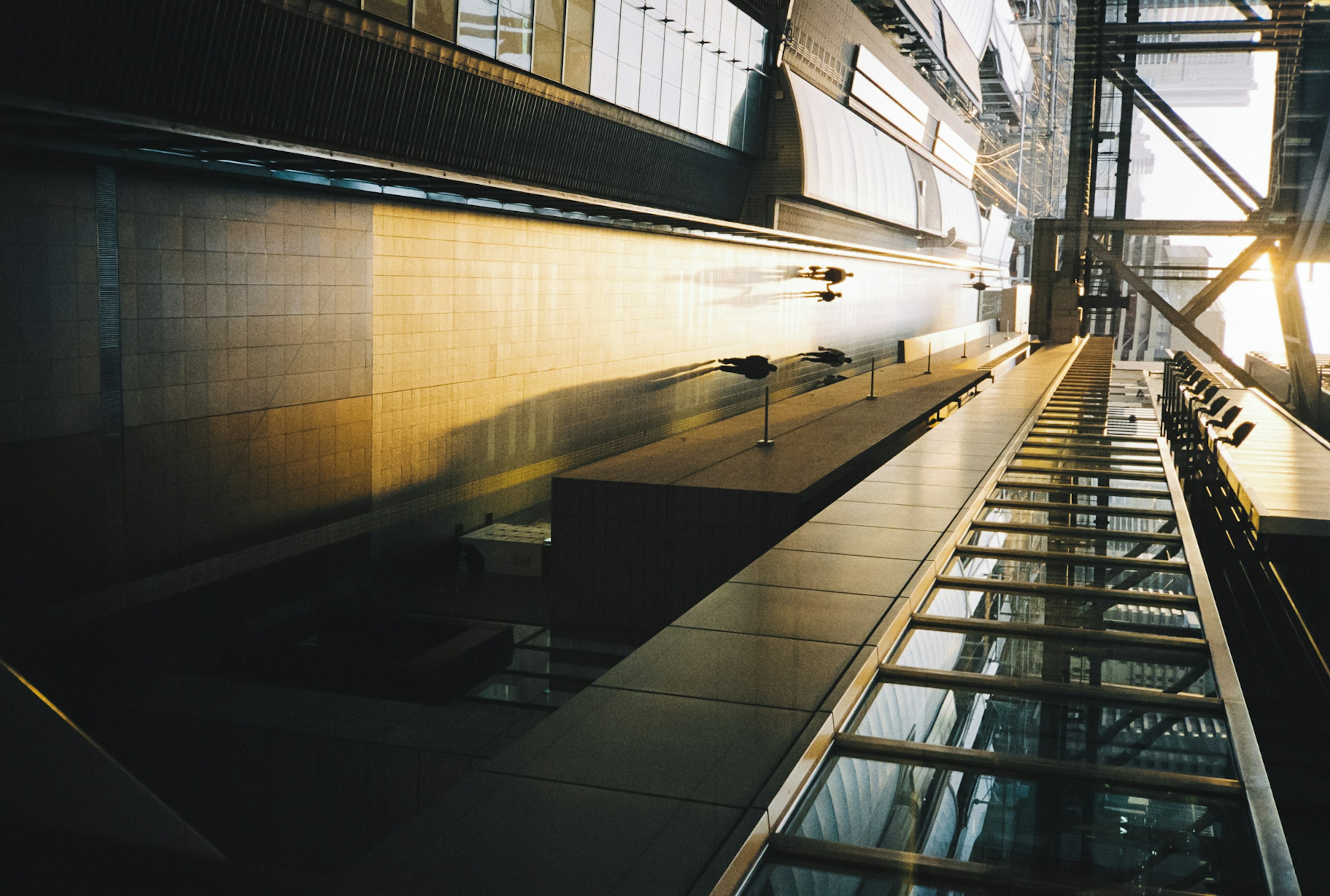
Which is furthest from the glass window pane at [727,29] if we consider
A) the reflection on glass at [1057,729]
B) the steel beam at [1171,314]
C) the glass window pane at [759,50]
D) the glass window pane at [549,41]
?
the reflection on glass at [1057,729]

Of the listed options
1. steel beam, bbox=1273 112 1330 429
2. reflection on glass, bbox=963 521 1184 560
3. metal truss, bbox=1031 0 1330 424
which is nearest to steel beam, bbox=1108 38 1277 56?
metal truss, bbox=1031 0 1330 424

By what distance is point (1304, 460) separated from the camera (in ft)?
25.7

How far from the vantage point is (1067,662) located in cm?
379

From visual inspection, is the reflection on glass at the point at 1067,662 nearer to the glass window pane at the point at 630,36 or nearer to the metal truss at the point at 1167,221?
the metal truss at the point at 1167,221

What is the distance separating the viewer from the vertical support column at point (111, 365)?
958cm

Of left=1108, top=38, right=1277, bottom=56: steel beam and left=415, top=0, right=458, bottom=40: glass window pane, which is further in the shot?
left=1108, top=38, right=1277, bottom=56: steel beam

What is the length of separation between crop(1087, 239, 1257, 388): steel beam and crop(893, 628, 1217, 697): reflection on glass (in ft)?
33.2

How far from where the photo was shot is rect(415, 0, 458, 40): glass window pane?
12.3 m

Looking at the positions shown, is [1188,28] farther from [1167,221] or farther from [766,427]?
[766,427]

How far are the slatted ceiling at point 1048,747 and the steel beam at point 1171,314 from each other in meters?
9.11

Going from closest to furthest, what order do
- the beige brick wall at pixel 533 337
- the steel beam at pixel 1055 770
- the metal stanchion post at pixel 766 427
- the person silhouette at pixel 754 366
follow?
the steel beam at pixel 1055 770 → the metal stanchion post at pixel 766 427 → the person silhouette at pixel 754 366 → the beige brick wall at pixel 533 337

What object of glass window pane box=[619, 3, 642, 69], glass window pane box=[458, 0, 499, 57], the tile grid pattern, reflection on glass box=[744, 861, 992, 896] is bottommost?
the tile grid pattern

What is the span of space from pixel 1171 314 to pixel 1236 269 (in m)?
1.06

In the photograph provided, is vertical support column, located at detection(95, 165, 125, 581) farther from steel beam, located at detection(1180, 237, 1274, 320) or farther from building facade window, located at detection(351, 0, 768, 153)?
steel beam, located at detection(1180, 237, 1274, 320)
